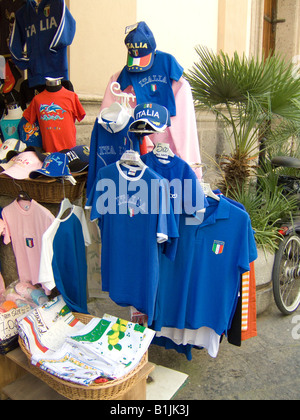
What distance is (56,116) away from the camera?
2934 mm

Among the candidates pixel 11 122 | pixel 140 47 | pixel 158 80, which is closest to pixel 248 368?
pixel 158 80

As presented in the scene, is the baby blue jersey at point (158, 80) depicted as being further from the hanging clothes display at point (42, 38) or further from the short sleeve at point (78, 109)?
the hanging clothes display at point (42, 38)

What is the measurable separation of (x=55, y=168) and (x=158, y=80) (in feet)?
3.25

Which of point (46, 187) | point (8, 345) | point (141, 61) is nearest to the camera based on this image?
point (8, 345)

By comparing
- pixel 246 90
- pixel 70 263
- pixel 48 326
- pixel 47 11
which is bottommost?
pixel 48 326

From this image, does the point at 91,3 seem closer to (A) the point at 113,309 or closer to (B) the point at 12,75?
(B) the point at 12,75

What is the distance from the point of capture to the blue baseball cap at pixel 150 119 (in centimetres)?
226

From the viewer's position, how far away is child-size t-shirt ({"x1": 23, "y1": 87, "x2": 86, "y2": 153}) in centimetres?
294

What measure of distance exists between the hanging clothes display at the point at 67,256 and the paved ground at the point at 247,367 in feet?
2.70

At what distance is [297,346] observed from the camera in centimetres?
329

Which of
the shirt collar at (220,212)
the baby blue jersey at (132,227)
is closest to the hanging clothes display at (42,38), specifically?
the baby blue jersey at (132,227)

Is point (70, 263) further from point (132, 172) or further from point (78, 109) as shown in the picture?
point (78, 109)
